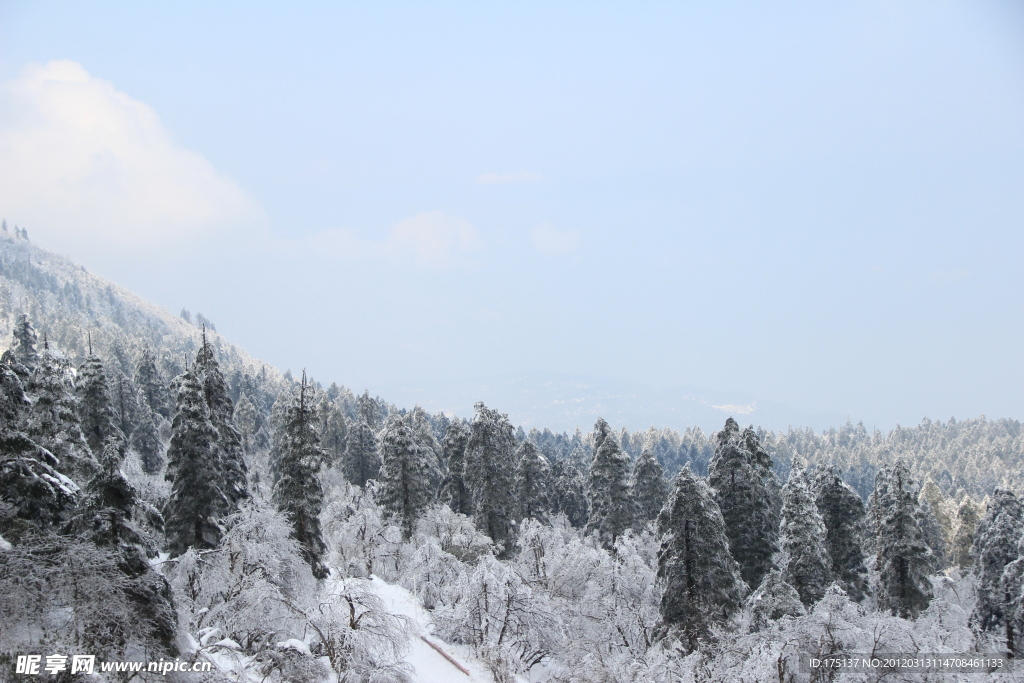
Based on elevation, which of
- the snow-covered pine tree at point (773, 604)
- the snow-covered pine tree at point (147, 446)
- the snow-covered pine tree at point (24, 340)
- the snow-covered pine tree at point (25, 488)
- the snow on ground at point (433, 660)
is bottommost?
the snow on ground at point (433, 660)

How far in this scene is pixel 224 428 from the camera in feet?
115

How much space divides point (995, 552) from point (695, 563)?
766 inches

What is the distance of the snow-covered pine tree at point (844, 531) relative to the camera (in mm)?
37938

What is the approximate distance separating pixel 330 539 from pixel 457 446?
15.9 m

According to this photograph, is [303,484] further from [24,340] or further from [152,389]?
A: [152,389]

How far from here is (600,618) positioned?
1177 inches

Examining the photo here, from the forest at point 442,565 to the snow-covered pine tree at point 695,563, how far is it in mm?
94

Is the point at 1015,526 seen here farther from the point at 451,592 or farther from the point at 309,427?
the point at 309,427

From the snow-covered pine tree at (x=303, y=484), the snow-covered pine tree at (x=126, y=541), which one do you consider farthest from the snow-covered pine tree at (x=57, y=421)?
the snow-covered pine tree at (x=126, y=541)

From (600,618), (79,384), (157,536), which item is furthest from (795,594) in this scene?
(79,384)

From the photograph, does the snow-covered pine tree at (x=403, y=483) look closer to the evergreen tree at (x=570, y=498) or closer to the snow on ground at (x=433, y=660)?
the snow on ground at (x=433, y=660)

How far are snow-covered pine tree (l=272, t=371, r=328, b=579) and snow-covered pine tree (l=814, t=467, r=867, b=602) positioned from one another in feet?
104

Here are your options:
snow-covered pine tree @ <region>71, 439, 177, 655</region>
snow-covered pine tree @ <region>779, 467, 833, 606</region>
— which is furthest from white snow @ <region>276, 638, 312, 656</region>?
snow-covered pine tree @ <region>779, 467, 833, 606</region>

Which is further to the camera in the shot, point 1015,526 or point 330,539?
point 330,539
